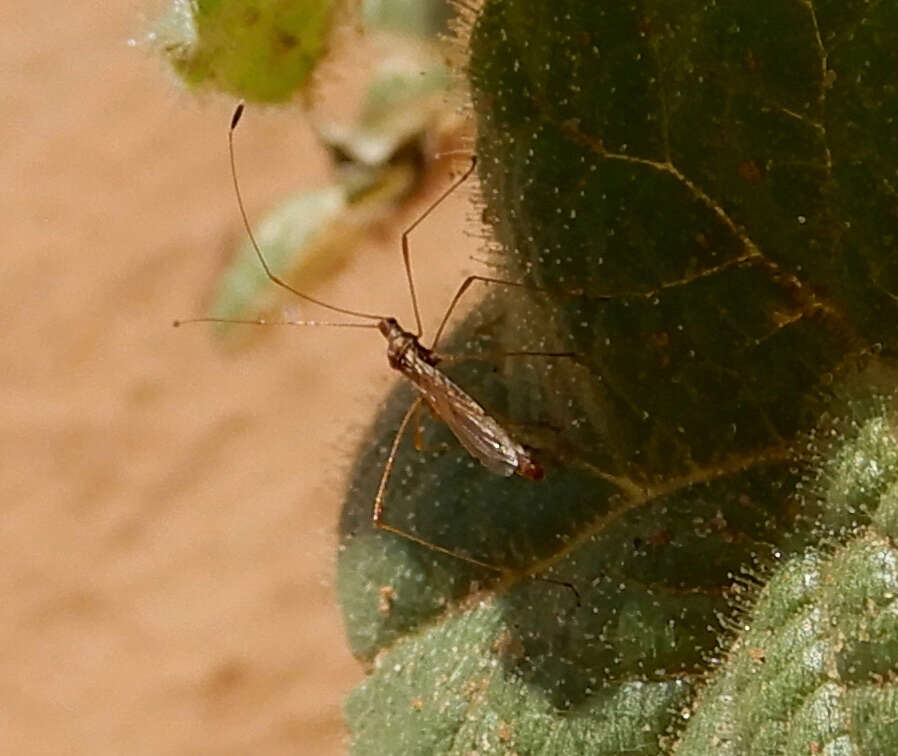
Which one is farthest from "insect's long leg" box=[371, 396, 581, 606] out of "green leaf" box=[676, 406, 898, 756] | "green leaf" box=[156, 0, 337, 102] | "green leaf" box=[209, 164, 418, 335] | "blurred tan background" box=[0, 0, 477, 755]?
"blurred tan background" box=[0, 0, 477, 755]

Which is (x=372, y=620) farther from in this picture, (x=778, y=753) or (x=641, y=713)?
(x=778, y=753)

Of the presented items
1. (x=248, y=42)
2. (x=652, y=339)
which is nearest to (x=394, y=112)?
(x=248, y=42)

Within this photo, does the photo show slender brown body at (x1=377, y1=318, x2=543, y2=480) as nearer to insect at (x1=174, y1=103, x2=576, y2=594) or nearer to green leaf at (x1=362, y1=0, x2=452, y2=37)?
insect at (x1=174, y1=103, x2=576, y2=594)

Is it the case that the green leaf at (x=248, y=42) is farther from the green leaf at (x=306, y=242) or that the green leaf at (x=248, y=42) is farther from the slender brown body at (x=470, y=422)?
the green leaf at (x=306, y=242)

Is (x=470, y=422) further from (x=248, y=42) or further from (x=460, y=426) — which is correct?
(x=248, y=42)

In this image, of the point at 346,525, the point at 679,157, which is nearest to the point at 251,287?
the point at 346,525

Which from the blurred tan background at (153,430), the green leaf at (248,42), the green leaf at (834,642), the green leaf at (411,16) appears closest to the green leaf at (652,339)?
the green leaf at (834,642)
